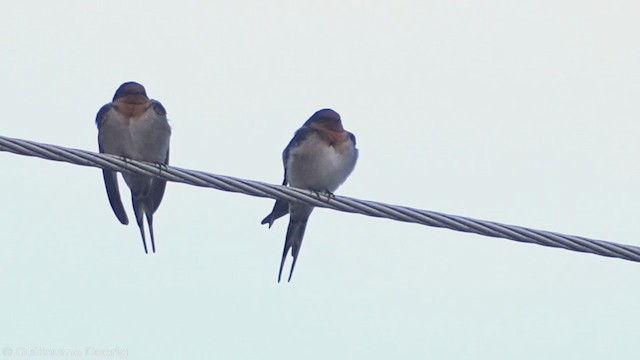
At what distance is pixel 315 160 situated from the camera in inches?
271

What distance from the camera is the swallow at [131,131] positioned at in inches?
266

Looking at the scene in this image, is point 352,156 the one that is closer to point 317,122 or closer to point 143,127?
point 317,122

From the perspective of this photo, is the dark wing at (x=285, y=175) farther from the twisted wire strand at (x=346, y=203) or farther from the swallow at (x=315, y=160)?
the twisted wire strand at (x=346, y=203)

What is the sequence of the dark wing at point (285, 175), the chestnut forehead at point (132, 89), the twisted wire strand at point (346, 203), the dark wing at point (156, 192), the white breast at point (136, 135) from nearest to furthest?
the twisted wire strand at point (346, 203)
the dark wing at point (285, 175)
the white breast at point (136, 135)
the chestnut forehead at point (132, 89)
the dark wing at point (156, 192)

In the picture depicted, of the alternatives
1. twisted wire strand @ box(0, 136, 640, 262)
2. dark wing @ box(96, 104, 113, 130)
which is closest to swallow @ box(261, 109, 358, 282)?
dark wing @ box(96, 104, 113, 130)

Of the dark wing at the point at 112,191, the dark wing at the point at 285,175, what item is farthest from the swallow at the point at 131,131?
the dark wing at the point at 285,175

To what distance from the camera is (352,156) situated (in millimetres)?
7004

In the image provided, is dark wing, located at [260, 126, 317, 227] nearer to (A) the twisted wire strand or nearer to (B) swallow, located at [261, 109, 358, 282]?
(B) swallow, located at [261, 109, 358, 282]

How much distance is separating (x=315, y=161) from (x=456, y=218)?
2.38 meters

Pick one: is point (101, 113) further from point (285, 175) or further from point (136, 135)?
point (285, 175)

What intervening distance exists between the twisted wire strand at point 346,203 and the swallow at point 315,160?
2.05 meters

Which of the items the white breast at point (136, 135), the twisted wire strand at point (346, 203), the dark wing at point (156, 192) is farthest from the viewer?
the dark wing at point (156, 192)

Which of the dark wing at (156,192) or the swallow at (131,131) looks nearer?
the swallow at (131,131)

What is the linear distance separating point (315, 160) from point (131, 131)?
837 mm
